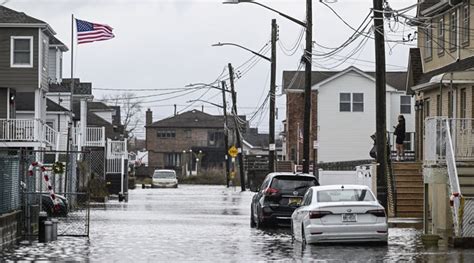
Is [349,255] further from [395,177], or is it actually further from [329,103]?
[329,103]

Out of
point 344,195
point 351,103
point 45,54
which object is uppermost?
point 45,54

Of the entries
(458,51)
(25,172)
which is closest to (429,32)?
(458,51)

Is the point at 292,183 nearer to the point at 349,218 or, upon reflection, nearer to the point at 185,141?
the point at 349,218

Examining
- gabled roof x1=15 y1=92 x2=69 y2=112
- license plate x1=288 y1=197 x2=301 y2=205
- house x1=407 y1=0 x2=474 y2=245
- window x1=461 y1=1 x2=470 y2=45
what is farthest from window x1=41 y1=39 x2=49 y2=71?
license plate x1=288 y1=197 x2=301 y2=205

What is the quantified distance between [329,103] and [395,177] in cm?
3768

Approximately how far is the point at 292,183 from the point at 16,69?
2459cm

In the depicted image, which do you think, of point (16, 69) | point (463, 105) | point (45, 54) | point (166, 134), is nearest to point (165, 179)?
point (45, 54)

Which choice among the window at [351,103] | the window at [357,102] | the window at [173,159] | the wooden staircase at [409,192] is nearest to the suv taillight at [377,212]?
the wooden staircase at [409,192]

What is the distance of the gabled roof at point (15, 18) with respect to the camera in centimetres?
5181

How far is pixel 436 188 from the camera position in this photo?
29203 mm

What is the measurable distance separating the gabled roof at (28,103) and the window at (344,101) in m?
20.1

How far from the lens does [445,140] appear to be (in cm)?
2633

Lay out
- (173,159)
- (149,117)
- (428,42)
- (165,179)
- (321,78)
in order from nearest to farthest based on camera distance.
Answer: (428,42)
(321,78)
(165,179)
(173,159)
(149,117)

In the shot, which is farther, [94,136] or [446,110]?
[94,136]
